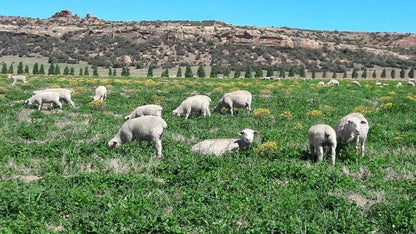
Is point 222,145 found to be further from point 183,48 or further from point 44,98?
point 183,48

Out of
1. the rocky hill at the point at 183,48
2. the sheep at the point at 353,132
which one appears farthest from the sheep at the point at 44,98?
the rocky hill at the point at 183,48

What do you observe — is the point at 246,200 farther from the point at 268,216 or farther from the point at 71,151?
the point at 71,151

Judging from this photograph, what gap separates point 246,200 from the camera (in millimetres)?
6316

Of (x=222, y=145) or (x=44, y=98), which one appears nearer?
(x=222, y=145)

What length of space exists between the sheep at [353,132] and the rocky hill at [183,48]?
83.0 meters

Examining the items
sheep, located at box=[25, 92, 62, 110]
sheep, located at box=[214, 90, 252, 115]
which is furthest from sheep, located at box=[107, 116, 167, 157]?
sheep, located at box=[25, 92, 62, 110]

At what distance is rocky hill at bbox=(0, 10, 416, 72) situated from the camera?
102562 mm

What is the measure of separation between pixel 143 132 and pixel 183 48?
105537 mm

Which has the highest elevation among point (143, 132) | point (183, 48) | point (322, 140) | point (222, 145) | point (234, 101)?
point (183, 48)

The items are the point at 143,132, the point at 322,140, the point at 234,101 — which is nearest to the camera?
the point at 322,140

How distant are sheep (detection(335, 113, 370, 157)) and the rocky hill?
272ft

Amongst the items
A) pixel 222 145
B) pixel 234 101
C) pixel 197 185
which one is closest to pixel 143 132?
pixel 222 145

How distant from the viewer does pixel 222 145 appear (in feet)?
33.0

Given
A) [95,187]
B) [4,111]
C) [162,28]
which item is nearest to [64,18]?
[162,28]
